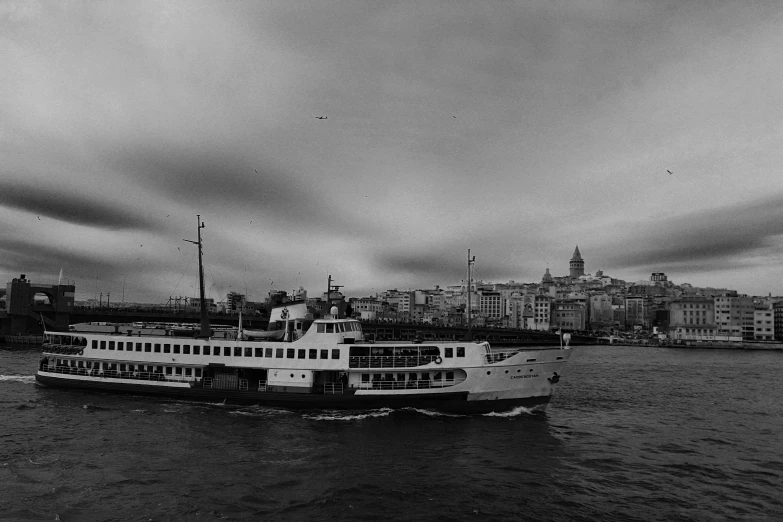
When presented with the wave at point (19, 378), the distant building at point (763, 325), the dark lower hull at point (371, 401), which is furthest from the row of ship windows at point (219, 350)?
the distant building at point (763, 325)

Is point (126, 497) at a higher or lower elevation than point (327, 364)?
A: lower

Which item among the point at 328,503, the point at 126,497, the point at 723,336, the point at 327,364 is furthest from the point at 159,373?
the point at 723,336

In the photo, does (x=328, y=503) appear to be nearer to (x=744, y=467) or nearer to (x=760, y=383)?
(x=744, y=467)

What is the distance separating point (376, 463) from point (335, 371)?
10237mm

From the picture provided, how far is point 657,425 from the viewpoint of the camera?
1187 inches

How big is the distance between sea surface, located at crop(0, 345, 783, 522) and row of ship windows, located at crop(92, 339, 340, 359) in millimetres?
3361

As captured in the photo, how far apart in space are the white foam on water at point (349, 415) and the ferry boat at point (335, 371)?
464 mm

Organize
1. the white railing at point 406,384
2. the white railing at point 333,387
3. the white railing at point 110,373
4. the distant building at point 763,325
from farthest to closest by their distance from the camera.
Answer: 1. the distant building at point 763,325
2. the white railing at point 110,373
3. the white railing at point 333,387
4. the white railing at point 406,384

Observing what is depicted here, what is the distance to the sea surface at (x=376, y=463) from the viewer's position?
1683cm

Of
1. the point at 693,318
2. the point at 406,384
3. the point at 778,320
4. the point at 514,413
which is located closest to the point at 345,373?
the point at 406,384

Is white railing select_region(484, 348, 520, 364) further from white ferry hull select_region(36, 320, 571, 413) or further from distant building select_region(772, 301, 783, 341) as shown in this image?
distant building select_region(772, 301, 783, 341)

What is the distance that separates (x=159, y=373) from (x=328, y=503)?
2183 centimetres

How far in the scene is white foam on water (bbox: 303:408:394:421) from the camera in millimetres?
28812

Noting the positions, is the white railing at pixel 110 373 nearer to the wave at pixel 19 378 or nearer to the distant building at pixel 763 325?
the wave at pixel 19 378
